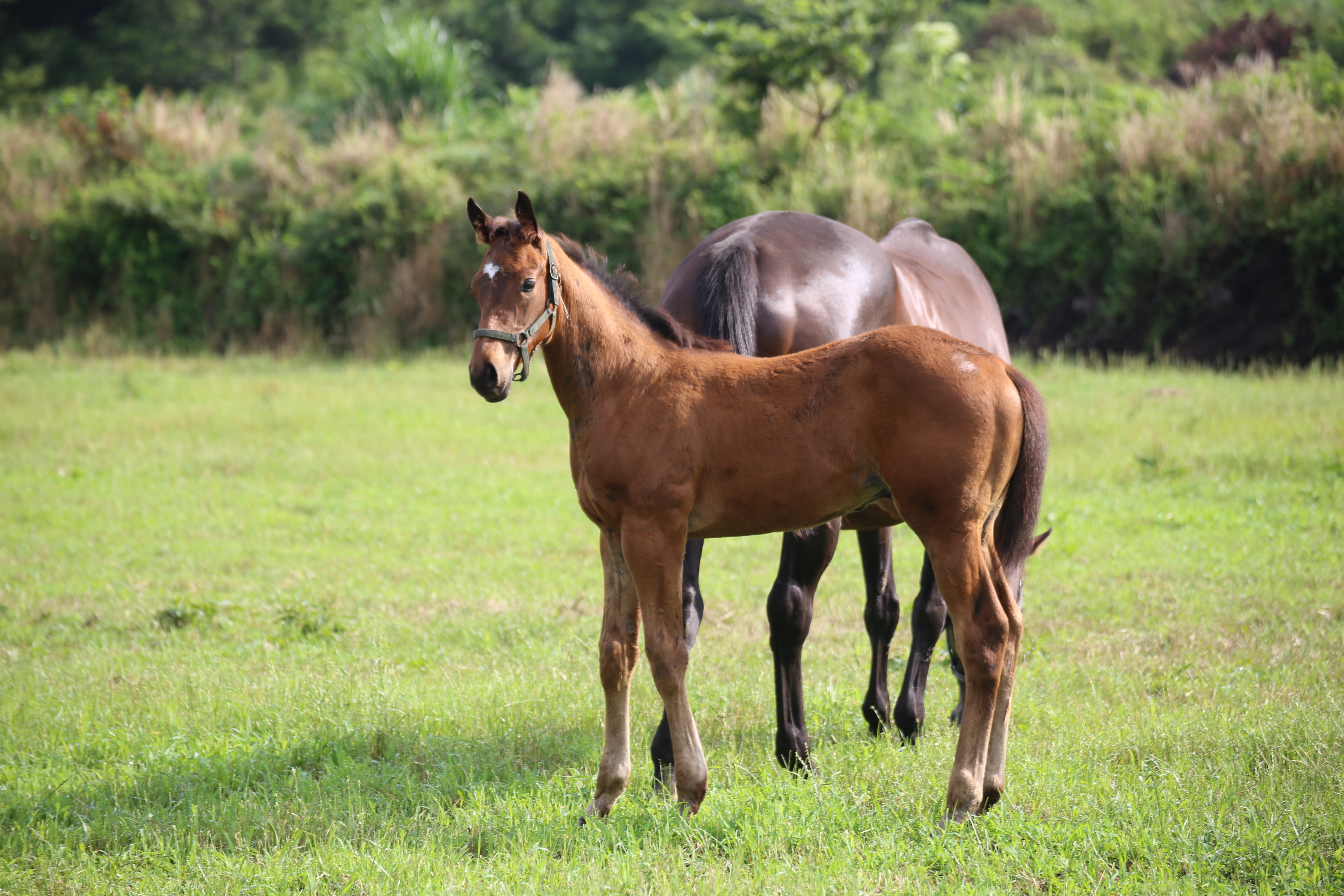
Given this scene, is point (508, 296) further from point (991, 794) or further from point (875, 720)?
point (875, 720)

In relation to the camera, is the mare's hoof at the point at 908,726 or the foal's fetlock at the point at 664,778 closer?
the foal's fetlock at the point at 664,778

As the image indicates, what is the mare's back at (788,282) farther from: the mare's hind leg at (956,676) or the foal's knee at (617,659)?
the mare's hind leg at (956,676)

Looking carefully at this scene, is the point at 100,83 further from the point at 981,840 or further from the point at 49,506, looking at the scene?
the point at 981,840

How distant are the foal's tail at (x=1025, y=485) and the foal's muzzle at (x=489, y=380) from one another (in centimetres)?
164

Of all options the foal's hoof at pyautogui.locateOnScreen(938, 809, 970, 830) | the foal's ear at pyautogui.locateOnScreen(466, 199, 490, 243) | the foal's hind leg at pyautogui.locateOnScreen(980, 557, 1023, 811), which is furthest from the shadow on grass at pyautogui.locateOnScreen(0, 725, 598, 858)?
the foal's ear at pyautogui.locateOnScreen(466, 199, 490, 243)

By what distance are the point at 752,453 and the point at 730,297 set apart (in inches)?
41.1

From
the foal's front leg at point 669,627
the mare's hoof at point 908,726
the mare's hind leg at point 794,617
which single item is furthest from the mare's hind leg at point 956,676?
the foal's front leg at point 669,627

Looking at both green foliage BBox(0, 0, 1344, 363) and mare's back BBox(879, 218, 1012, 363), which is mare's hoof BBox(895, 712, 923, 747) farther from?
green foliage BBox(0, 0, 1344, 363)

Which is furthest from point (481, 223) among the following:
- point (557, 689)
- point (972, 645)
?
point (557, 689)

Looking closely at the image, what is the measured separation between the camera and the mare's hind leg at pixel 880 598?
496 cm

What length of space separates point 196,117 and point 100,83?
16.6 m

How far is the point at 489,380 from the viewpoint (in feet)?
11.1

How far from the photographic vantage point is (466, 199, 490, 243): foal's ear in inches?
143

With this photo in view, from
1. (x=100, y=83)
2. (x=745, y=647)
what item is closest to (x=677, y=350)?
(x=745, y=647)
